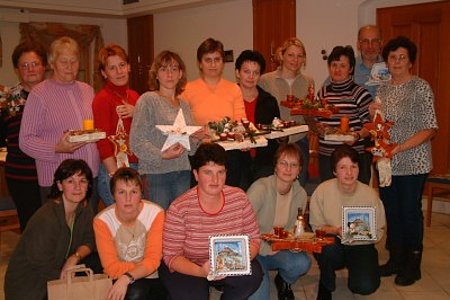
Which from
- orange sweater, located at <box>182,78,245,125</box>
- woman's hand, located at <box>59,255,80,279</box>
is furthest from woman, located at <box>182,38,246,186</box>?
woman's hand, located at <box>59,255,80,279</box>

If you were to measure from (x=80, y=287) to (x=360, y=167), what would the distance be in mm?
2117

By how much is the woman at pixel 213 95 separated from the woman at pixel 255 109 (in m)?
0.18

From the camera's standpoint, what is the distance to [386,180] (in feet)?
10.8

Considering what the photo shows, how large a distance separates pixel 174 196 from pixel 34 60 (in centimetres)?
121

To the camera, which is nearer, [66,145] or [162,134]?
[66,145]

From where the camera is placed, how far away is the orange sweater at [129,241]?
2605 mm

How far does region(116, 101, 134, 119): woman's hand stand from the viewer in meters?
3.00

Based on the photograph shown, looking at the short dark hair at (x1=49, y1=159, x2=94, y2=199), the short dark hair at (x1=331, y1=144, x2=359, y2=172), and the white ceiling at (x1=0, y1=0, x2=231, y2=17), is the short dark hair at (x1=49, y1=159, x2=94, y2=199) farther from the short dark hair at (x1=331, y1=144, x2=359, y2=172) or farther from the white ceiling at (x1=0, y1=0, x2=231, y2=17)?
the white ceiling at (x1=0, y1=0, x2=231, y2=17)

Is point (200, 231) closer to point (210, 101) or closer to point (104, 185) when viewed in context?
point (104, 185)

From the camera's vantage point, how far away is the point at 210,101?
3.36 meters

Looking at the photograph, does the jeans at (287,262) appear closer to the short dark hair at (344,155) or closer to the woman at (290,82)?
the short dark hair at (344,155)

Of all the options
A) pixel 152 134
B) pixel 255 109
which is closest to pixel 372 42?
pixel 255 109

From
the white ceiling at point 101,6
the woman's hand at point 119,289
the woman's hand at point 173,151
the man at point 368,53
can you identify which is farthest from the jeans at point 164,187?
the white ceiling at point 101,6

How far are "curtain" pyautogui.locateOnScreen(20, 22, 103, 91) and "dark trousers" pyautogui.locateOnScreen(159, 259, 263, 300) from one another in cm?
613
